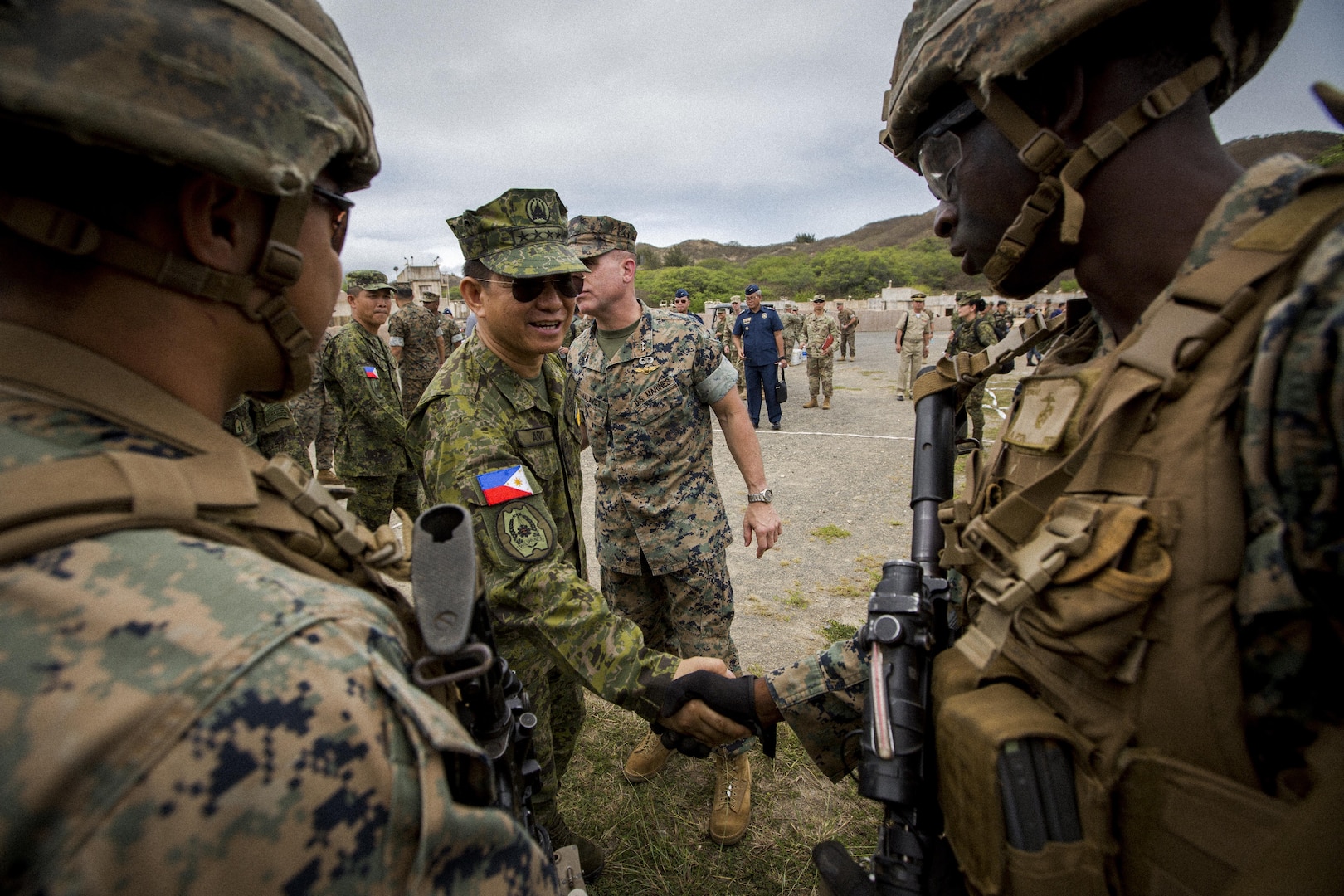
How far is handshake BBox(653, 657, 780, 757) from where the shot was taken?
1926 mm

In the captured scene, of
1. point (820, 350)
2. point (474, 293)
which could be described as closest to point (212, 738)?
point (474, 293)

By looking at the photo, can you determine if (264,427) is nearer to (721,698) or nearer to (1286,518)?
(721,698)

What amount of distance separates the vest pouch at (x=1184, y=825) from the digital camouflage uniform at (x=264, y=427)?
5.33 meters

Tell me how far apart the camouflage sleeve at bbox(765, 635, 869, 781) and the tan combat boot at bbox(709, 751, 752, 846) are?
3.74 ft

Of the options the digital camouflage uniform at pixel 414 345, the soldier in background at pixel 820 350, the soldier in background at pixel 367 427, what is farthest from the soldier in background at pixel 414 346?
the soldier in background at pixel 820 350

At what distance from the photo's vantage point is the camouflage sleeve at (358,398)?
18.3 ft

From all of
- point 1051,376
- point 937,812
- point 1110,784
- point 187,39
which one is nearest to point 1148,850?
point 1110,784

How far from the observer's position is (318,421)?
645 cm

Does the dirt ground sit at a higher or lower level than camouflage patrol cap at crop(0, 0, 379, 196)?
lower

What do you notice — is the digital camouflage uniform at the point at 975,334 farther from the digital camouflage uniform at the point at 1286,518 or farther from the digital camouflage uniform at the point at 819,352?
the digital camouflage uniform at the point at 1286,518

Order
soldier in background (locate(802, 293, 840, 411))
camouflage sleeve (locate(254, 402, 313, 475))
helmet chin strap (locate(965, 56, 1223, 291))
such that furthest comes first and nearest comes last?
soldier in background (locate(802, 293, 840, 411))
camouflage sleeve (locate(254, 402, 313, 475))
helmet chin strap (locate(965, 56, 1223, 291))

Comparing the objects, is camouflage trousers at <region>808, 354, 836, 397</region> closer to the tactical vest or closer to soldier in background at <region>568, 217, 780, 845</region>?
soldier in background at <region>568, 217, 780, 845</region>


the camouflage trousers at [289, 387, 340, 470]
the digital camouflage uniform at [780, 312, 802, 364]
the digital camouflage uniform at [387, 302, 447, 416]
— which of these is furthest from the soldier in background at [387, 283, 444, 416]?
the digital camouflage uniform at [780, 312, 802, 364]

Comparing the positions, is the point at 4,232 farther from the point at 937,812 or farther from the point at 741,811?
the point at 741,811
